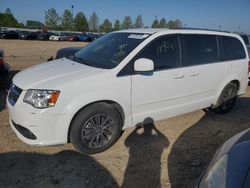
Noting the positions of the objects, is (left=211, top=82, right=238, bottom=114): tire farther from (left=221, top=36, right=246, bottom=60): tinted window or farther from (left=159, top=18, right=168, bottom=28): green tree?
(left=159, top=18, right=168, bottom=28): green tree

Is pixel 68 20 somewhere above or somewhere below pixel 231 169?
above

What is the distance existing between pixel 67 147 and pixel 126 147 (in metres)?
0.91

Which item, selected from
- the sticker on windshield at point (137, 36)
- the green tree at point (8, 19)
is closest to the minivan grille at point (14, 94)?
the sticker on windshield at point (137, 36)

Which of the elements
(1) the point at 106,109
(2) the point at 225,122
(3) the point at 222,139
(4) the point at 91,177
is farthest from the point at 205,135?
(4) the point at 91,177

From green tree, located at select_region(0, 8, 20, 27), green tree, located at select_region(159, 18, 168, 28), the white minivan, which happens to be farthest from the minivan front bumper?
green tree, located at select_region(0, 8, 20, 27)

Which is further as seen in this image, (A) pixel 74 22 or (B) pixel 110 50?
(A) pixel 74 22

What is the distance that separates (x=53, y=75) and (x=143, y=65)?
4.23 ft

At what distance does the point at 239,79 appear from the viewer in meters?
5.74

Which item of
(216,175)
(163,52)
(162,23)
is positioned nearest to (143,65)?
(163,52)

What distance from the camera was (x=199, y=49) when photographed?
4887 millimetres

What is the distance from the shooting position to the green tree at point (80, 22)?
3572 inches

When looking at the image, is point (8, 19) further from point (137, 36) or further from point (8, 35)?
point (137, 36)

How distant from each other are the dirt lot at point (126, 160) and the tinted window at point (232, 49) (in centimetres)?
153

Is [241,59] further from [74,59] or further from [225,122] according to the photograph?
[74,59]
